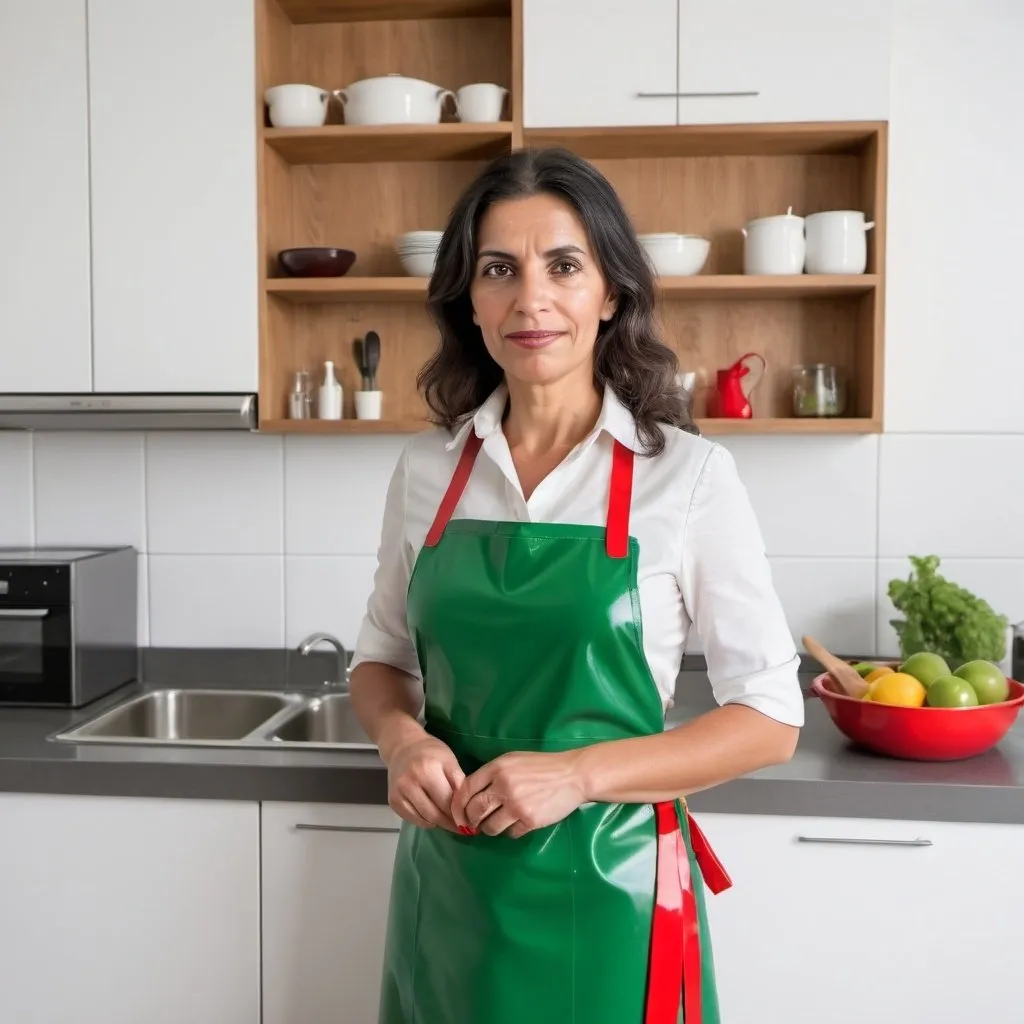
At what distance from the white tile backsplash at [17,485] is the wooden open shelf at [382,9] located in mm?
1098

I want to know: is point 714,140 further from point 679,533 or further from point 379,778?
point 379,778

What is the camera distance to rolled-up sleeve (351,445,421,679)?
4.52 ft

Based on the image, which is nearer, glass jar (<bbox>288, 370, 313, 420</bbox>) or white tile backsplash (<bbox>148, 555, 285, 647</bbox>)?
glass jar (<bbox>288, 370, 313, 420</bbox>)

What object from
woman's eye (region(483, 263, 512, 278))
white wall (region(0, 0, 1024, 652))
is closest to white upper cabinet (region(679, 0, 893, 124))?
white wall (region(0, 0, 1024, 652))

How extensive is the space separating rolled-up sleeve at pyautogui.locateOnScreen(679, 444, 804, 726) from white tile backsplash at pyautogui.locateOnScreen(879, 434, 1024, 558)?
1.15m

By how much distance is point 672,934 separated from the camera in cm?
122

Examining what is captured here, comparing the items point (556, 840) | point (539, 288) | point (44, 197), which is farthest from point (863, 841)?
point (44, 197)

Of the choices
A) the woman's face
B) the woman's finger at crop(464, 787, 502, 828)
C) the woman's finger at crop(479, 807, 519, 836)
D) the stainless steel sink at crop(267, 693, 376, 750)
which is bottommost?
the stainless steel sink at crop(267, 693, 376, 750)

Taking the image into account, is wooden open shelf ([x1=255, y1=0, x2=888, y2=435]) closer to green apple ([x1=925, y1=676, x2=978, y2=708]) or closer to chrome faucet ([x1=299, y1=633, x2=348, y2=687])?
chrome faucet ([x1=299, y1=633, x2=348, y2=687])

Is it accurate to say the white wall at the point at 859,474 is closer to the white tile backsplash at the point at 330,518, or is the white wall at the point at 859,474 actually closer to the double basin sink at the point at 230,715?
the white tile backsplash at the point at 330,518

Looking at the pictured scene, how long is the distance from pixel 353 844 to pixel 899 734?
34.2 inches

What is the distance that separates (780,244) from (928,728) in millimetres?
944

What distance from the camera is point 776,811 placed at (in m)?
1.60

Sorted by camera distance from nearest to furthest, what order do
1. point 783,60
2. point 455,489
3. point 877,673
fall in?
1. point 455,489
2. point 877,673
3. point 783,60
